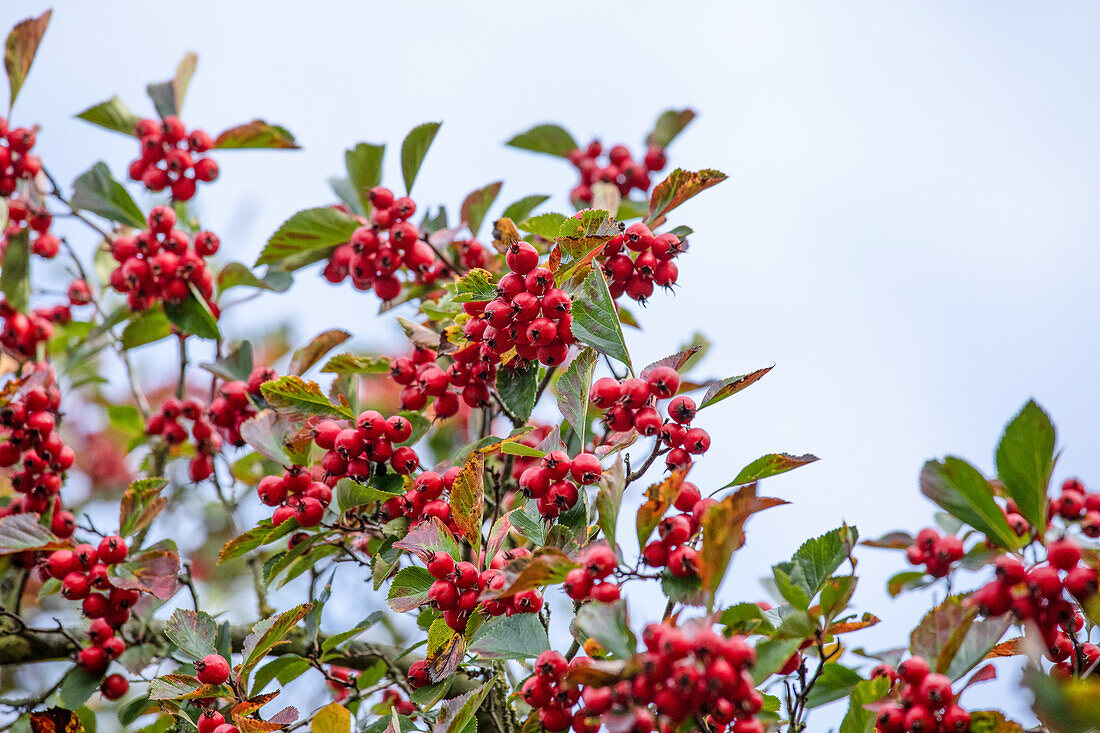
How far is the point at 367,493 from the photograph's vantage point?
253 cm

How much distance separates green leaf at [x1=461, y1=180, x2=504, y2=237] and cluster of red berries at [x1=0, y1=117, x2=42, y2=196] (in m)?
2.07

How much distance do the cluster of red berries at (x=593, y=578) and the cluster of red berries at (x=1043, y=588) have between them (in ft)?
2.74

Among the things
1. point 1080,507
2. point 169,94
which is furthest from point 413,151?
point 1080,507

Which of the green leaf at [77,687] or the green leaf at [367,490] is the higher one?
the green leaf at [367,490]

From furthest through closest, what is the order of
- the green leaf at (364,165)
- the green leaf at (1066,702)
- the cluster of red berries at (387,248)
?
1. the green leaf at (364,165)
2. the cluster of red berries at (387,248)
3. the green leaf at (1066,702)

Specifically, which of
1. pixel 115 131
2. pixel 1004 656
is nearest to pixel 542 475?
pixel 1004 656

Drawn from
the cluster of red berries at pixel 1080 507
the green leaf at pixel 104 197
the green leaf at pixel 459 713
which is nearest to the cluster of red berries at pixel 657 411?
the green leaf at pixel 459 713

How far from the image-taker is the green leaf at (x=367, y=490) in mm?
2529

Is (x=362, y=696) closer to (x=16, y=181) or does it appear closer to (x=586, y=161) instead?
(x=586, y=161)

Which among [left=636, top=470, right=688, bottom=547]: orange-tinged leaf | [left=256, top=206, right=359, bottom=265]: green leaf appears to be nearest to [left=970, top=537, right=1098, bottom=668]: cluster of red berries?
[left=636, top=470, right=688, bottom=547]: orange-tinged leaf

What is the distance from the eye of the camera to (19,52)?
13.5 feet

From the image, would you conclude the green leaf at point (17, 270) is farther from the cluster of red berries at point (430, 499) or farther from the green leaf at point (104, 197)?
the cluster of red berries at point (430, 499)

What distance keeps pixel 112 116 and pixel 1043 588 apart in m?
4.06

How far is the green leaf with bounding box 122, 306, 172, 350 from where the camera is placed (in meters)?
3.97
